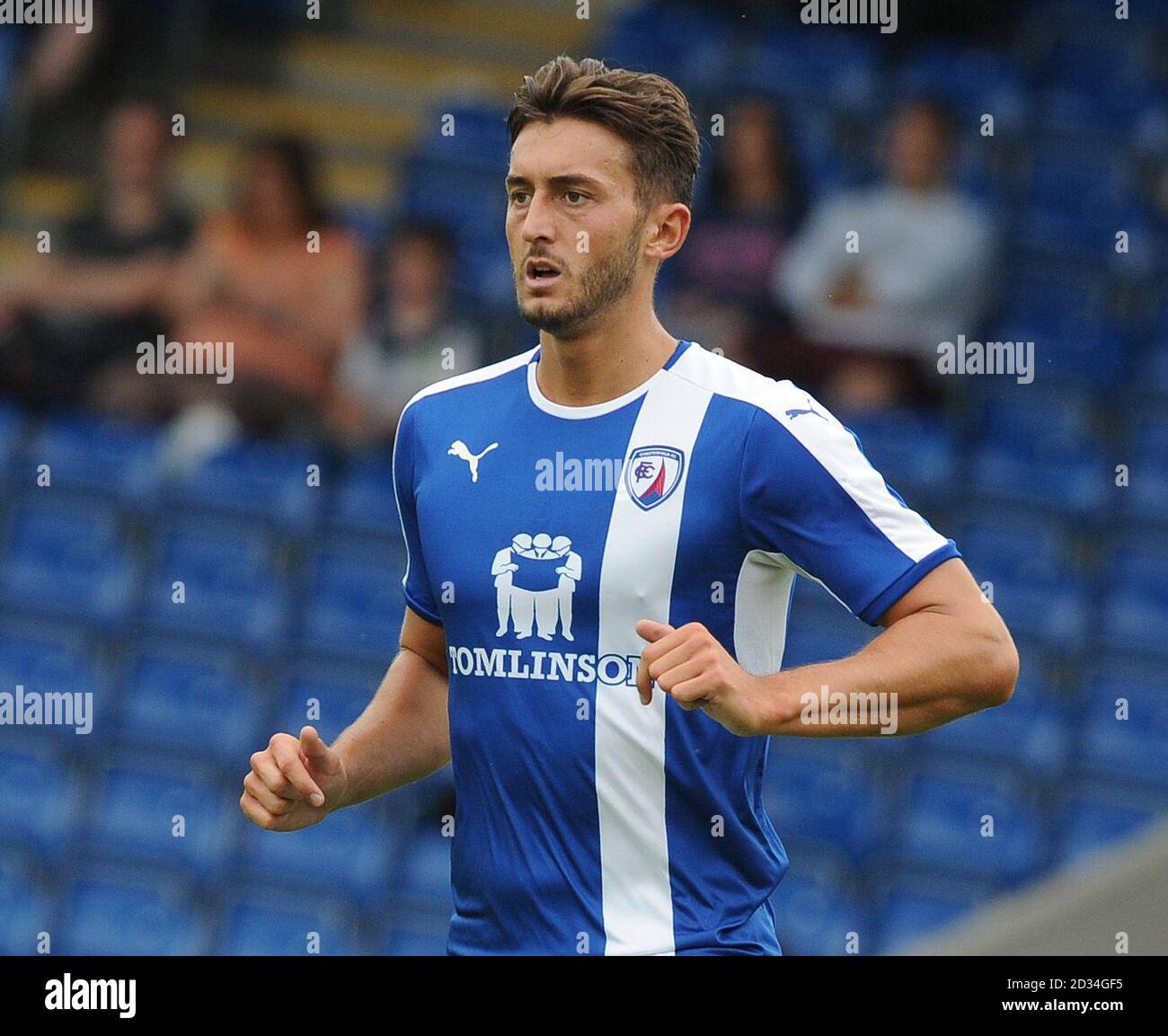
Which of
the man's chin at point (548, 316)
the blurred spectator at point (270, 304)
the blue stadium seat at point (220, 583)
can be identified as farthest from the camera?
the blurred spectator at point (270, 304)

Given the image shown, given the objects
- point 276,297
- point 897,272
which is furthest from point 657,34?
point 276,297

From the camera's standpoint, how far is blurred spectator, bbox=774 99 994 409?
7.25 metres

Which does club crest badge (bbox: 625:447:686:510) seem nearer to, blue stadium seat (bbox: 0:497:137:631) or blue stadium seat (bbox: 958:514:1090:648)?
blue stadium seat (bbox: 958:514:1090:648)

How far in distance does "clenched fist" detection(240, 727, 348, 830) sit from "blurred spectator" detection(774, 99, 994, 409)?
177 inches

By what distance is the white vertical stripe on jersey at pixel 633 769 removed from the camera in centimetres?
288

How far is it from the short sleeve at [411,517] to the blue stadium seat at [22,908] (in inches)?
152

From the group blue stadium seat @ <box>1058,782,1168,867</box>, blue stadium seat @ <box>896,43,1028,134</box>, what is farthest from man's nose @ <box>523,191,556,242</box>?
blue stadium seat @ <box>896,43,1028,134</box>

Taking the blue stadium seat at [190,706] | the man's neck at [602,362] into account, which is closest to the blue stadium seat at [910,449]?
the blue stadium seat at [190,706]

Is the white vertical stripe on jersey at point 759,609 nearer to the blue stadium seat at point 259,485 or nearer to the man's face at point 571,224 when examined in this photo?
the man's face at point 571,224

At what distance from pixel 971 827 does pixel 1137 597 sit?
1.07 meters

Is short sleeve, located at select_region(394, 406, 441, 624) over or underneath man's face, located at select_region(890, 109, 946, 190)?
underneath

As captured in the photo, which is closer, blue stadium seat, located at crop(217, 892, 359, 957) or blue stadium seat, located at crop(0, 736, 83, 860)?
blue stadium seat, located at crop(217, 892, 359, 957)

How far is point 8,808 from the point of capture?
6.89 metres
